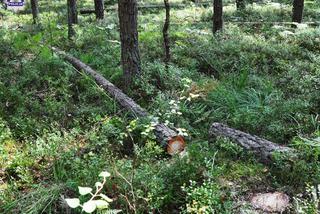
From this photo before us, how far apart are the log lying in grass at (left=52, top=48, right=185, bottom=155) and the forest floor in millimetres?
148

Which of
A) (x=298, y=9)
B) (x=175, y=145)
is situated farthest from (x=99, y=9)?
(x=175, y=145)

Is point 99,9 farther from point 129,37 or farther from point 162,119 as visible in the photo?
point 162,119

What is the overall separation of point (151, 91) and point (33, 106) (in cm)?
241

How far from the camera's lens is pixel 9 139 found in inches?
241

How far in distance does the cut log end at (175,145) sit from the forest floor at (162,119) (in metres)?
0.21

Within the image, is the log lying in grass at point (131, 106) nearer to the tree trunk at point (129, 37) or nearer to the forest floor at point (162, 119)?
the forest floor at point (162, 119)

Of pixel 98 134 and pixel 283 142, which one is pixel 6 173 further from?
pixel 283 142

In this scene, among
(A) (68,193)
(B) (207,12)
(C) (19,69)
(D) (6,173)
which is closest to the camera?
(A) (68,193)

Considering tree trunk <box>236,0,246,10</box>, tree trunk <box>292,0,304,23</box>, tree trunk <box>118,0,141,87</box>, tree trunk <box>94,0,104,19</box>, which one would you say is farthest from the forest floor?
tree trunk <box>236,0,246,10</box>

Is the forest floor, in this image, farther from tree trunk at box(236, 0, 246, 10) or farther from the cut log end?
tree trunk at box(236, 0, 246, 10)

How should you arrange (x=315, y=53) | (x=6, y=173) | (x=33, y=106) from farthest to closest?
(x=315, y=53)
(x=33, y=106)
(x=6, y=173)

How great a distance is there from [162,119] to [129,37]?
243 centimetres

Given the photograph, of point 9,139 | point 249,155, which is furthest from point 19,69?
point 249,155

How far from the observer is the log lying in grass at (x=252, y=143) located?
5094 millimetres
